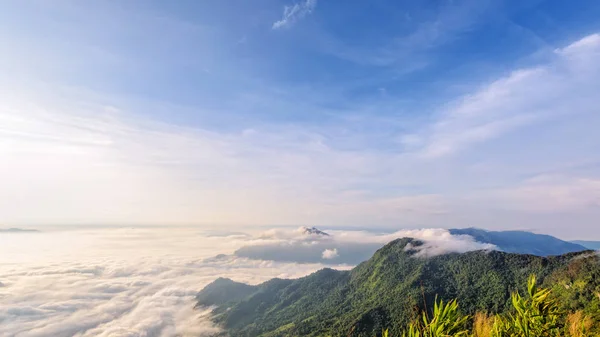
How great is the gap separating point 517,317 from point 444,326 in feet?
9.89

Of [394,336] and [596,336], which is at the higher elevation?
[596,336]

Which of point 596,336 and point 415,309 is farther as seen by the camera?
point 596,336

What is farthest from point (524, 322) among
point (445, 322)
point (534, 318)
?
point (445, 322)

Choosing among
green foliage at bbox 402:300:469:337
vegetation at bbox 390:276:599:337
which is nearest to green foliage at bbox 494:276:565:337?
vegetation at bbox 390:276:599:337

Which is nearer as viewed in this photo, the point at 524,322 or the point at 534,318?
the point at 534,318

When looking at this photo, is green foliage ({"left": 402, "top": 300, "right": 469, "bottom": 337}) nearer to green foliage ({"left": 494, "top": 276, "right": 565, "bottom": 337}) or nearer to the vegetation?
the vegetation

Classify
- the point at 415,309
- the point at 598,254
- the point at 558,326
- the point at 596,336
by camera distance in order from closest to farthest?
the point at 415,309
the point at 558,326
the point at 596,336
the point at 598,254

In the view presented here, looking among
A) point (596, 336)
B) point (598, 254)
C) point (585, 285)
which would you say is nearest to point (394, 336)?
point (585, 285)

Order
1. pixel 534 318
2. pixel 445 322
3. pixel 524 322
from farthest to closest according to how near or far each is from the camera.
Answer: pixel 524 322, pixel 534 318, pixel 445 322

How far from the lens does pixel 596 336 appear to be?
36.1 feet

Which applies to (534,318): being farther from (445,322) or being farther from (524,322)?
(445,322)

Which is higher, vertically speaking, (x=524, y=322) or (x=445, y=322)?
(x=445, y=322)

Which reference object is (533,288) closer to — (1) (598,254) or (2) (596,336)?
(2) (596,336)

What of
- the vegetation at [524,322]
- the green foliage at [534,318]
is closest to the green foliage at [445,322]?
the vegetation at [524,322]
